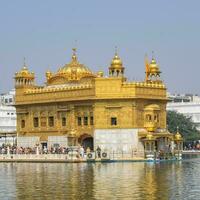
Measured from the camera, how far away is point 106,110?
6322 centimetres

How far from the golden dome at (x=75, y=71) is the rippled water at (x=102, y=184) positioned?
24053 mm

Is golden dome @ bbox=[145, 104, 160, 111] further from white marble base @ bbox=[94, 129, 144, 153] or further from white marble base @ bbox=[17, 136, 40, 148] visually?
white marble base @ bbox=[17, 136, 40, 148]

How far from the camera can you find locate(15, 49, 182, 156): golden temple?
62.4 metres

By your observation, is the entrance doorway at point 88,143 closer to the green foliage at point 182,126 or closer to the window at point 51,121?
the window at point 51,121

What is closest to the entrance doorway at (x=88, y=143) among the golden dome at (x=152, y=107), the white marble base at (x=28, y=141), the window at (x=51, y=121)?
the window at (x=51, y=121)

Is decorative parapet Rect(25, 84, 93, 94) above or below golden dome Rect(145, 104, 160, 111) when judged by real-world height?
above

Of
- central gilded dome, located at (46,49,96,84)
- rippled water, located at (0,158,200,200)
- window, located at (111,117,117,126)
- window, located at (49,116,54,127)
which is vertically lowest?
rippled water, located at (0,158,200,200)

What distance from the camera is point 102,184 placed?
35219 millimetres

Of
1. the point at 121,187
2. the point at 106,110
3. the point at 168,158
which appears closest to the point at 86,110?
the point at 106,110

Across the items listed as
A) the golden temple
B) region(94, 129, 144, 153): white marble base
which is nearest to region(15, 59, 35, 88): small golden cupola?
the golden temple

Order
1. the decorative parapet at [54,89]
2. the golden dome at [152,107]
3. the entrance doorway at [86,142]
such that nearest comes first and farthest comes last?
the golden dome at [152,107] → the decorative parapet at [54,89] → the entrance doorway at [86,142]

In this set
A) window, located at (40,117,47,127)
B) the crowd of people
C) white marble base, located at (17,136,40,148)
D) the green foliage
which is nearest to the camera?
the crowd of people

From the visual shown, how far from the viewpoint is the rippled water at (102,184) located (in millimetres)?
30266

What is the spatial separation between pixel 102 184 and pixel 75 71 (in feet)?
114
